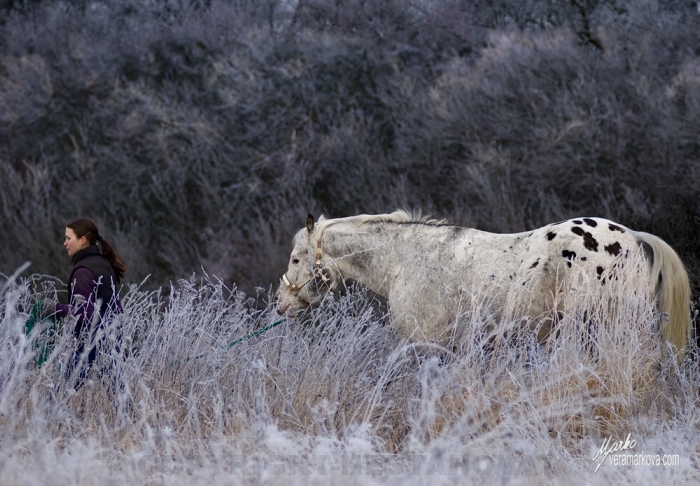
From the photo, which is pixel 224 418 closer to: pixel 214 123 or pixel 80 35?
pixel 214 123

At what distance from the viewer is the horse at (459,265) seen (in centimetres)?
544

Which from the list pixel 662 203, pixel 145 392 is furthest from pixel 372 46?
pixel 145 392

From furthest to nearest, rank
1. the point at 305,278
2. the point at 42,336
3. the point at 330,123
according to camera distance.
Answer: the point at 330,123
the point at 305,278
the point at 42,336

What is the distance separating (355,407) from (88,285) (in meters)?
1.71

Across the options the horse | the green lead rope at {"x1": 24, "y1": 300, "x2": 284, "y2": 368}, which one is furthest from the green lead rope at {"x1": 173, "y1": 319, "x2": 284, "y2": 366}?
the horse

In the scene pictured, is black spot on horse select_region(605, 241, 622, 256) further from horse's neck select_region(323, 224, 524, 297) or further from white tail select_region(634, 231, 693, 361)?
horse's neck select_region(323, 224, 524, 297)

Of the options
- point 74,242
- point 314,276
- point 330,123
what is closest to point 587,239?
point 314,276

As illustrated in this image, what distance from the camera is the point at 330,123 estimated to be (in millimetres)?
14258

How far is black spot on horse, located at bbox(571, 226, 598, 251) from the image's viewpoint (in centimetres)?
554

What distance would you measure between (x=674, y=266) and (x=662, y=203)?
513 cm

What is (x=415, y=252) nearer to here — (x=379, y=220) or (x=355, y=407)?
(x=379, y=220)

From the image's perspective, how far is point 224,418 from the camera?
483cm

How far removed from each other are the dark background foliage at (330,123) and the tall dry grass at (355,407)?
5087mm

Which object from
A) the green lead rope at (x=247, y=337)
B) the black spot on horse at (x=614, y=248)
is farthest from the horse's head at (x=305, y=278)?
the black spot on horse at (x=614, y=248)
